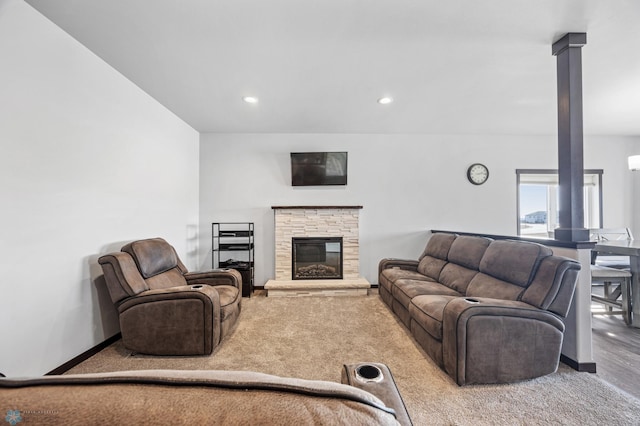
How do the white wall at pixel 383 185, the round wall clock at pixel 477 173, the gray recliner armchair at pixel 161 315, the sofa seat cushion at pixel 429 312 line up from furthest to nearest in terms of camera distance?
1. the round wall clock at pixel 477 173
2. the white wall at pixel 383 185
3. the gray recliner armchair at pixel 161 315
4. the sofa seat cushion at pixel 429 312

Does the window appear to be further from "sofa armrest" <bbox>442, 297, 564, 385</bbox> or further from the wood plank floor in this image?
"sofa armrest" <bbox>442, 297, 564, 385</bbox>

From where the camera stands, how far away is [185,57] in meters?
2.44

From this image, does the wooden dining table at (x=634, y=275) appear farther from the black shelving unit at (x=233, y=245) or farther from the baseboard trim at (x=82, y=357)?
the baseboard trim at (x=82, y=357)

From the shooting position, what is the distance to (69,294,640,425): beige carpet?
1687 mm

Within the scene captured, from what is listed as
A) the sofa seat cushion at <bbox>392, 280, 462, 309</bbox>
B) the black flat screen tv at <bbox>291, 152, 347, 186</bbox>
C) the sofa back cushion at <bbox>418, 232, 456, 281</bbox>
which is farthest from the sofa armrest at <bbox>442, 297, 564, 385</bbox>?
the black flat screen tv at <bbox>291, 152, 347, 186</bbox>

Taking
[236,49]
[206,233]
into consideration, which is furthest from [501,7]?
[206,233]

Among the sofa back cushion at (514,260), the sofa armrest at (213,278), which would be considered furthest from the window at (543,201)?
the sofa armrest at (213,278)

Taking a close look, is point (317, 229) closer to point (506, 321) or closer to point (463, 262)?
point (463, 262)

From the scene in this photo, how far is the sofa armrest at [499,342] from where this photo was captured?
1921 millimetres

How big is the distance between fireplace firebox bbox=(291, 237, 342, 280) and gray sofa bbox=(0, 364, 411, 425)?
4.06m

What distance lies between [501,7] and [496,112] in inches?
89.0

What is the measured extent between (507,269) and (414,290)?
87 centimetres

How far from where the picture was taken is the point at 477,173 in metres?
4.77

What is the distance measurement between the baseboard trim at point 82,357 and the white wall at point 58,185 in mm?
45
